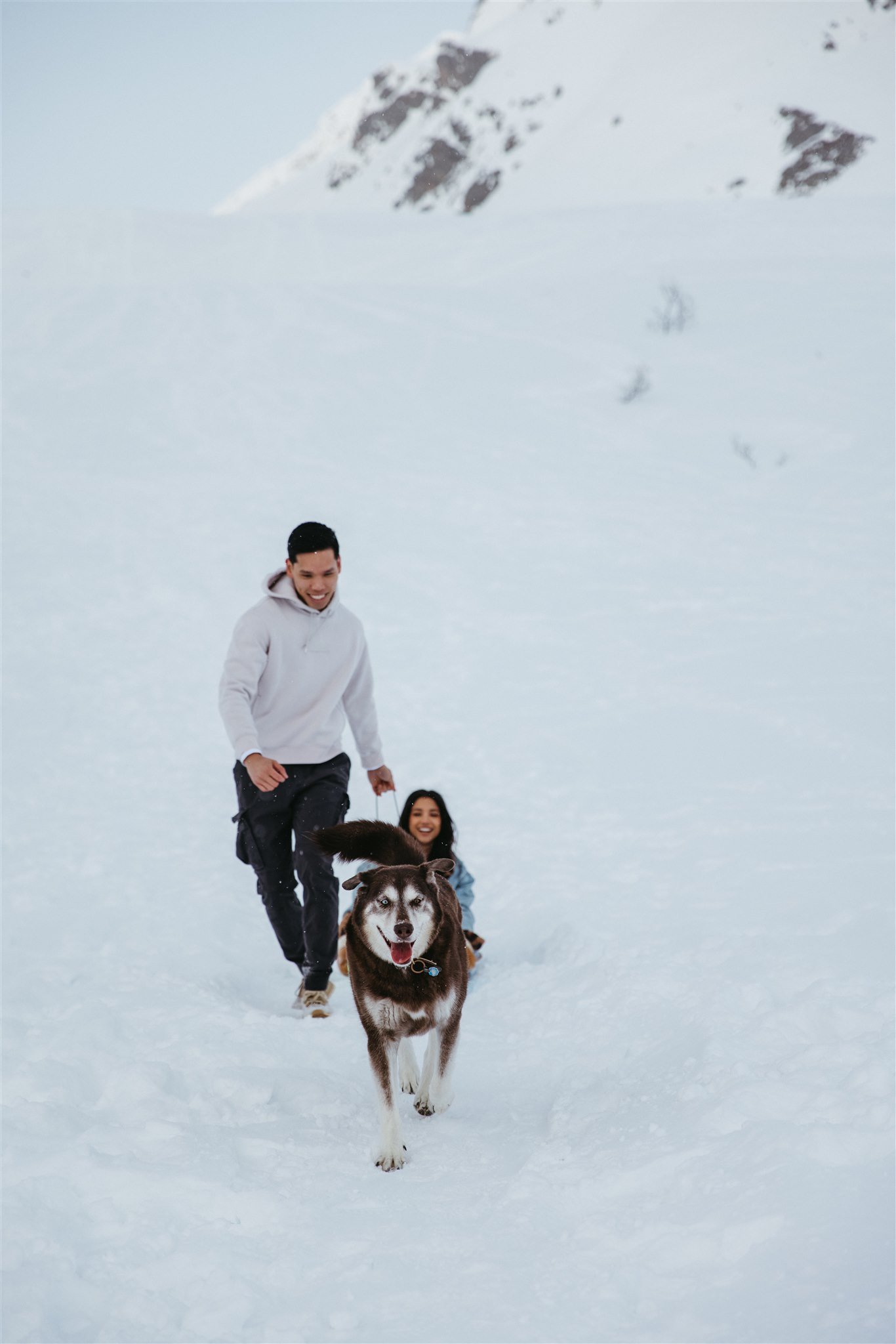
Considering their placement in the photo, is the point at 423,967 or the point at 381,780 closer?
the point at 423,967

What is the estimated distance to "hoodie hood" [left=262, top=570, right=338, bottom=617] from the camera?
3678mm

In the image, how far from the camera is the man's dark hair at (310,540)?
351 centimetres

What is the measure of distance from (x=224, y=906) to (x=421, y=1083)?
224 cm

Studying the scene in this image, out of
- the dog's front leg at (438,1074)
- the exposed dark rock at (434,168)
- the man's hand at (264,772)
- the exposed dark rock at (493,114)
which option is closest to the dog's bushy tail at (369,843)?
the man's hand at (264,772)

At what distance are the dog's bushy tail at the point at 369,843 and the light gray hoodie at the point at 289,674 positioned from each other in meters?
0.61

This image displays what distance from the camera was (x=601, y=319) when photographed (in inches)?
585

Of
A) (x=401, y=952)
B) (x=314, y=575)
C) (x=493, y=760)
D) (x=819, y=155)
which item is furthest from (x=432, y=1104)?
(x=819, y=155)

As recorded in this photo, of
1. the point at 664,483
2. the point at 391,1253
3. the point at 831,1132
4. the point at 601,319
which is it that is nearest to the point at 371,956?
the point at 391,1253

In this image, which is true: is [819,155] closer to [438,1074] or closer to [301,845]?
[301,845]

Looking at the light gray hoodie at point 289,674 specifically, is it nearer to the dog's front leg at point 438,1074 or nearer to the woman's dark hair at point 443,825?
the woman's dark hair at point 443,825

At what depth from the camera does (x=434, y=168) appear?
229 feet

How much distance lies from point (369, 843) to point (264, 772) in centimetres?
52

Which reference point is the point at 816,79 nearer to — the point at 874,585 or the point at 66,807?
the point at 874,585

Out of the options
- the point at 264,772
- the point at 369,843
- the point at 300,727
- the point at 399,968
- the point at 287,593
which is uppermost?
the point at 287,593
